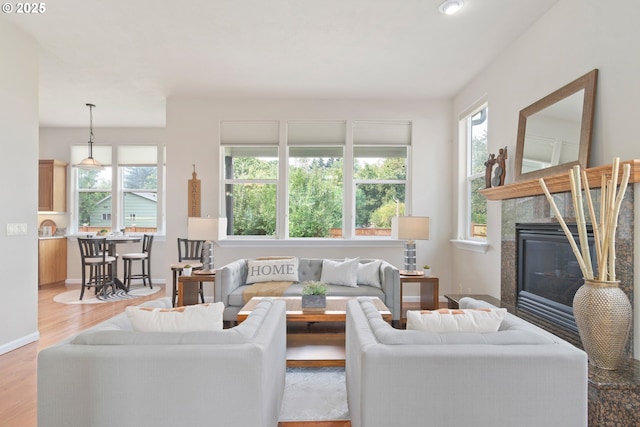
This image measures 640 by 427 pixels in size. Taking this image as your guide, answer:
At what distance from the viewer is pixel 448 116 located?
5527mm

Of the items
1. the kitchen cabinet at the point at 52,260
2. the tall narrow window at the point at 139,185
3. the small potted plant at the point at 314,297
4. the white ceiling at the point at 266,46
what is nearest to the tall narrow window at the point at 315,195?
the white ceiling at the point at 266,46

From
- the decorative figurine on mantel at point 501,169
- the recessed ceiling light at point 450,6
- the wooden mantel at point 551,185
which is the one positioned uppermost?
the recessed ceiling light at point 450,6

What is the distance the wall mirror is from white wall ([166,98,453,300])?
1945mm

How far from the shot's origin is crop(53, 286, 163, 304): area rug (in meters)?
5.54

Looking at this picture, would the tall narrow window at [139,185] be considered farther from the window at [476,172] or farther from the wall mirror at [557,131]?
the wall mirror at [557,131]

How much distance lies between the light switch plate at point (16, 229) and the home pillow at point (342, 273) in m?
3.02

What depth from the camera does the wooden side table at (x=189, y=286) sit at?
14.0 feet

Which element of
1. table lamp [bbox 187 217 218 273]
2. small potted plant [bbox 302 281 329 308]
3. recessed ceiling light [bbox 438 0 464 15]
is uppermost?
recessed ceiling light [bbox 438 0 464 15]

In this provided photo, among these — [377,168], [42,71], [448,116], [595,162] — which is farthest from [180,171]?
[595,162]

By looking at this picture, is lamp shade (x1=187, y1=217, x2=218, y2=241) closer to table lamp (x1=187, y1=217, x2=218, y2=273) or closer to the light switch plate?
table lamp (x1=187, y1=217, x2=218, y2=273)

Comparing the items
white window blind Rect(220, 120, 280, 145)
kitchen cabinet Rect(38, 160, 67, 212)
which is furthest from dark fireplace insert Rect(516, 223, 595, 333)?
kitchen cabinet Rect(38, 160, 67, 212)

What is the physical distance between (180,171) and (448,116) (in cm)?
397

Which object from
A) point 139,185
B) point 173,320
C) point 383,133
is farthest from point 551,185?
point 139,185

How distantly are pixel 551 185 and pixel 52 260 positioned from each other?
763 centimetres
